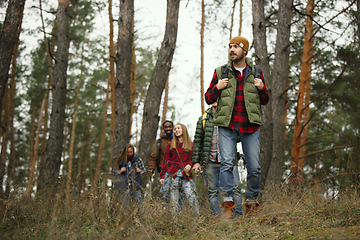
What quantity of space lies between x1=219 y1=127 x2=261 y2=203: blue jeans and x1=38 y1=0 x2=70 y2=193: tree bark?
587 centimetres

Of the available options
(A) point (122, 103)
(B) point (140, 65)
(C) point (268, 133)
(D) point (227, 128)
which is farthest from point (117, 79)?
(B) point (140, 65)

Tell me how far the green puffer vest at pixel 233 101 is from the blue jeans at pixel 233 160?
0.16 m

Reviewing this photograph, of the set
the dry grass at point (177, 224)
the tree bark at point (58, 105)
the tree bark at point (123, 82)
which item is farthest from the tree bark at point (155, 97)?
the dry grass at point (177, 224)

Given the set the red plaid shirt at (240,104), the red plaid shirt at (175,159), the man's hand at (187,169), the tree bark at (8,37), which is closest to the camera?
the red plaid shirt at (240,104)

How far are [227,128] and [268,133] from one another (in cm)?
272

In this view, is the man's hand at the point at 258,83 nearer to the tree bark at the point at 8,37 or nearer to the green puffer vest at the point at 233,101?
the green puffer vest at the point at 233,101

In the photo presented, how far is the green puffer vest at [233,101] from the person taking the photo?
12.5 ft

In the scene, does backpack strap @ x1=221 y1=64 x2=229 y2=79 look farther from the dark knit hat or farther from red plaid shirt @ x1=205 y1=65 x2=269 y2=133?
the dark knit hat

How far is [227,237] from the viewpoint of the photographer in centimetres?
289

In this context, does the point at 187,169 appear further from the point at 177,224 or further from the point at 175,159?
the point at 177,224

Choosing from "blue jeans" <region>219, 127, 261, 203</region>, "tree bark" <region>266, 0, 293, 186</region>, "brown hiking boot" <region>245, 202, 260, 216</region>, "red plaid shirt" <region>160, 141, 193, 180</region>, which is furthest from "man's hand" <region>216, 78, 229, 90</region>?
"tree bark" <region>266, 0, 293, 186</region>

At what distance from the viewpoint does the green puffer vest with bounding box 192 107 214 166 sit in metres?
5.16

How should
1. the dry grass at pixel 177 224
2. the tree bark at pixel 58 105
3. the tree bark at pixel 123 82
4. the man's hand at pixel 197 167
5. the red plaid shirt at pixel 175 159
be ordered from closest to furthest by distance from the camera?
the dry grass at pixel 177 224
the man's hand at pixel 197 167
the red plaid shirt at pixel 175 159
the tree bark at pixel 123 82
the tree bark at pixel 58 105

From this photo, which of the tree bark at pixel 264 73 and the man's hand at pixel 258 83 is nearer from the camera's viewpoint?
the man's hand at pixel 258 83
